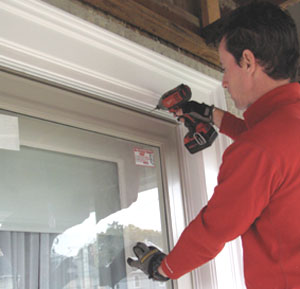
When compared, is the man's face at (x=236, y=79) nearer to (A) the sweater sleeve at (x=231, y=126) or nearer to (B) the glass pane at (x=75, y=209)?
(A) the sweater sleeve at (x=231, y=126)

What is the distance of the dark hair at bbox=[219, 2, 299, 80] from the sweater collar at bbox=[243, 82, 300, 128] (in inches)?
2.9

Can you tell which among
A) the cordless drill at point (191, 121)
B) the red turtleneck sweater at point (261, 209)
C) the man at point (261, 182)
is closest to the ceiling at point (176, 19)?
the cordless drill at point (191, 121)

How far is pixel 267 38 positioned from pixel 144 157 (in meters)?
0.83

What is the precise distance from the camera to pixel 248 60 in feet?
4.33

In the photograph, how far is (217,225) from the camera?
45.0 inches

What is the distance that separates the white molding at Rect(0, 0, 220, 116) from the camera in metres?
1.42

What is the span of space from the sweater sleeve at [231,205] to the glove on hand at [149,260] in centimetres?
12

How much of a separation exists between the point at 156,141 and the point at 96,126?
35 cm

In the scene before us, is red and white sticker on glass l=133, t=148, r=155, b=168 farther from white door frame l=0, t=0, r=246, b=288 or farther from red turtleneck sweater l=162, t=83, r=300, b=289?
red turtleneck sweater l=162, t=83, r=300, b=289

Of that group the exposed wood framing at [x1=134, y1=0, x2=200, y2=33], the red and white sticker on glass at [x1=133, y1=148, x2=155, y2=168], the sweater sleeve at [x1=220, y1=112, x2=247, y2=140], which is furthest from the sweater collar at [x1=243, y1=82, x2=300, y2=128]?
the exposed wood framing at [x1=134, y1=0, x2=200, y2=33]

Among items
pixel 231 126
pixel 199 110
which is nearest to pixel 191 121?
pixel 199 110

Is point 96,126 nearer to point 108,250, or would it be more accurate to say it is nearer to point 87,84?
point 87,84

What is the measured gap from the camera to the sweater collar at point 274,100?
127 centimetres

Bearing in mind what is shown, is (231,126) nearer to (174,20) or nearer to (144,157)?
(144,157)
